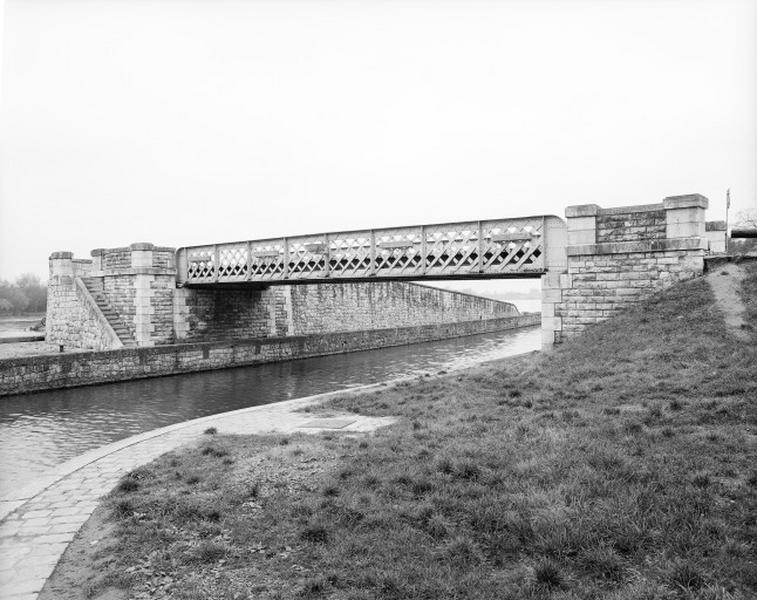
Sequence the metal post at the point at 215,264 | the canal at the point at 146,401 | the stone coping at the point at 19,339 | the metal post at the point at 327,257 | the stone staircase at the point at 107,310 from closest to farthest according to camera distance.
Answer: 1. the canal at the point at 146,401
2. the metal post at the point at 327,257
3. the stone staircase at the point at 107,310
4. the metal post at the point at 215,264
5. the stone coping at the point at 19,339

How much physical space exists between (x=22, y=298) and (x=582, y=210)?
61.0 meters

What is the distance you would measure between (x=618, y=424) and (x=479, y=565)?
364 cm

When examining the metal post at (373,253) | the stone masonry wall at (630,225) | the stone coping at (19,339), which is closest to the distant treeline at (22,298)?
the stone coping at (19,339)

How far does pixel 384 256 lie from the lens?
2058 centimetres

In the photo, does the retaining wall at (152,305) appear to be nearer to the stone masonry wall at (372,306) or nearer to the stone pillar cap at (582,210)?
the stone masonry wall at (372,306)

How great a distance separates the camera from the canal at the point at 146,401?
11602mm

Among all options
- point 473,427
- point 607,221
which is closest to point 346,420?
point 473,427

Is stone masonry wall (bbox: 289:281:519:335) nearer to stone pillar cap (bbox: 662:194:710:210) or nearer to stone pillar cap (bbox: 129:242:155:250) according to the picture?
stone pillar cap (bbox: 129:242:155:250)

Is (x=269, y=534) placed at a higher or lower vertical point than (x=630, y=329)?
lower

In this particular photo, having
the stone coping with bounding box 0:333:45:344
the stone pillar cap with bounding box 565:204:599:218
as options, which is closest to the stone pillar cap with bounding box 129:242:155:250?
the stone coping with bounding box 0:333:45:344

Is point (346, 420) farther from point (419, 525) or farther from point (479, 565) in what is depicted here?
point (479, 565)

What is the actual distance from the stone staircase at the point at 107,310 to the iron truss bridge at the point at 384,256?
3196 millimetres

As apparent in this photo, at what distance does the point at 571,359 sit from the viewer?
40.6 ft

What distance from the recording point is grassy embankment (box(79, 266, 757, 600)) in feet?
13.1
